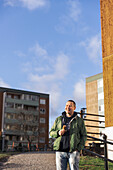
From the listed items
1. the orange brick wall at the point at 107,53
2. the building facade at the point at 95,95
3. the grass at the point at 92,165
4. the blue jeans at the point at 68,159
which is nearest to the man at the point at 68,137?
the blue jeans at the point at 68,159

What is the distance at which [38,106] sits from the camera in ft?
247

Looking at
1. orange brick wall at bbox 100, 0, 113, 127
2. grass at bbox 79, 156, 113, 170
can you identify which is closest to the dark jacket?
orange brick wall at bbox 100, 0, 113, 127

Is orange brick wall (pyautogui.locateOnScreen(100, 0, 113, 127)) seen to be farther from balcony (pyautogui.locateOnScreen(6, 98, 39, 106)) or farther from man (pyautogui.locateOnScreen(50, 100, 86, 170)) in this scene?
balcony (pyautogui.locateOnScreen(6, 98, 39, 106))

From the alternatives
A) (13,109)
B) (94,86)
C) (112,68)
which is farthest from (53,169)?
(94,86)

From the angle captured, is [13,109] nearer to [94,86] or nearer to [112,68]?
[94,86]

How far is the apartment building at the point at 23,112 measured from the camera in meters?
66.8

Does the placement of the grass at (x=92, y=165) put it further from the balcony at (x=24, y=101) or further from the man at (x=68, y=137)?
the balcony at (x=24, y=101)

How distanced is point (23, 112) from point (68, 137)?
6205 cm

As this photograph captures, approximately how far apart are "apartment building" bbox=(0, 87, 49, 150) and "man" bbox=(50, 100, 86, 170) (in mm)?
58330

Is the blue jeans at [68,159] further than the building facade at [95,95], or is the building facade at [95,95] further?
the building facade at [95,95]

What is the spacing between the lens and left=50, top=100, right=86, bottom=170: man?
15.6 ft

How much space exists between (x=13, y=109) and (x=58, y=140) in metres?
Result: 67.3

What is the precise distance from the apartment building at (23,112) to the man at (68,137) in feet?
191

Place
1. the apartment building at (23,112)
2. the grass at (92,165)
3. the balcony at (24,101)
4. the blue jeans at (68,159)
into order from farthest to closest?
the balcony at (24,101), the apartment building at (23,112), the grass at (92,165), the blue jeans at (68,159)
